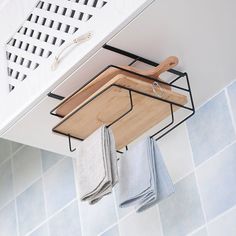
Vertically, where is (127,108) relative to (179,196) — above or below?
above

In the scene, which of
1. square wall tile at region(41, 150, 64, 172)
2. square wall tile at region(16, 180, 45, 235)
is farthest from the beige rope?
square wall tile at region(16, 180, 45, 235)

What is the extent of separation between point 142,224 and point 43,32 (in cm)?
61

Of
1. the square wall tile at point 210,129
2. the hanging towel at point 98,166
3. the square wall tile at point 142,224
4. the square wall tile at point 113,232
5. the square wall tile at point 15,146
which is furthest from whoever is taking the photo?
the square wall tile at point 15,146

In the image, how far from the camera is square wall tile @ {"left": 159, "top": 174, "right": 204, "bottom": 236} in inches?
73.6

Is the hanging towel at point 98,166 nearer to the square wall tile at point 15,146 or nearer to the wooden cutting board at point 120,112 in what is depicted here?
the wooden cutting board at point 120,112

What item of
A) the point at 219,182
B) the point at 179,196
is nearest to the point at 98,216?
the point at 179,196

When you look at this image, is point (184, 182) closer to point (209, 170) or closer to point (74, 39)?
point (209, 170)

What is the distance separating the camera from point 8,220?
256 cm

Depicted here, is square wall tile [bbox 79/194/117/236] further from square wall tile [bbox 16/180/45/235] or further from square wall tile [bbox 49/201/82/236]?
square wall tile [bbox 16/180/45/235]

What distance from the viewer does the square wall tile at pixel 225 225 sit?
176cm

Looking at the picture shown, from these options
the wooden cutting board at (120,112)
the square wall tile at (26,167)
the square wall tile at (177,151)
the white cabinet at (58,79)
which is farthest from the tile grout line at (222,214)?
the square wall tile at (26,167)

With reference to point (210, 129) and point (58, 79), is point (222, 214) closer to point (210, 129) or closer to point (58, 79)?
point (210, 129)

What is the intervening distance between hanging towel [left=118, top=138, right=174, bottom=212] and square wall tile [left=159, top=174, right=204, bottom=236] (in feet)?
0.54

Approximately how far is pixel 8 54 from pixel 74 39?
379 mm
